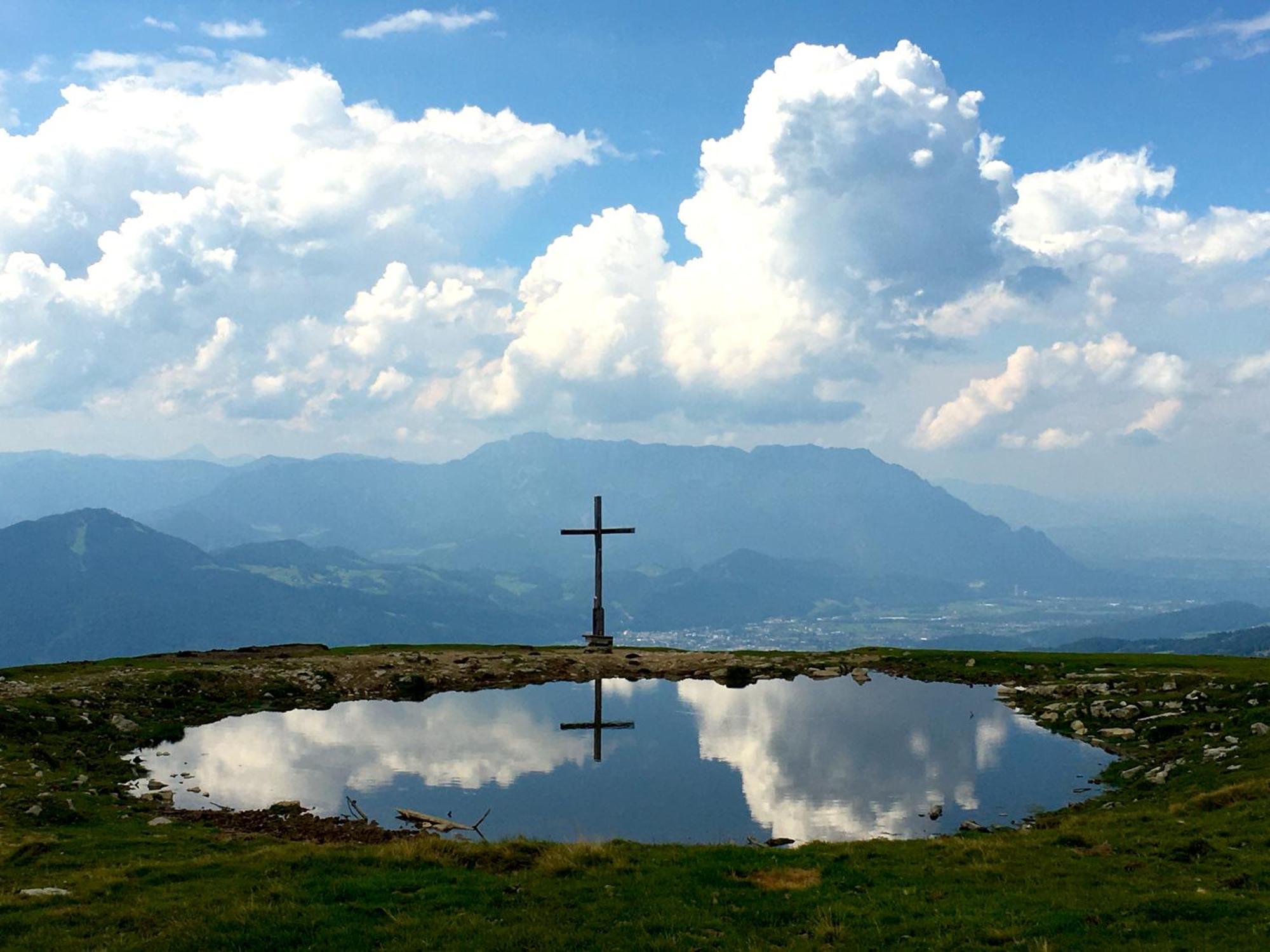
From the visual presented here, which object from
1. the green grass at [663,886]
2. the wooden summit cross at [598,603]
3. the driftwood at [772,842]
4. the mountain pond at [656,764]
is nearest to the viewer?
the green grass at [663,886]

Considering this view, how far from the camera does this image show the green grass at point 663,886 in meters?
16.2

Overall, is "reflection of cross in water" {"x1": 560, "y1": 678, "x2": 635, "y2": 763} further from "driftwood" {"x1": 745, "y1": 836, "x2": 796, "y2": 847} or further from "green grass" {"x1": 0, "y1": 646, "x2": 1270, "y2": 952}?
"green grass" {"x1": 0, "y1": 646, "x2": 1270, "y2": 952}

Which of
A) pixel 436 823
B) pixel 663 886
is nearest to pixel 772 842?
pixel 663 886

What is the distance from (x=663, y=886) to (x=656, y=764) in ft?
49.5

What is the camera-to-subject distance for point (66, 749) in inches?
1399

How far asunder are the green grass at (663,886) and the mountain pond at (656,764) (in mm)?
3327

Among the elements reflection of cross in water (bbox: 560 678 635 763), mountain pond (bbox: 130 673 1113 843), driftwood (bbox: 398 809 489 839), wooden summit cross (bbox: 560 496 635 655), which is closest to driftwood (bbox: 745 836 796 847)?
mountain pond (bbox: 130 673 1113 843)

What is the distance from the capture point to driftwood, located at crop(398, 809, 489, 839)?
1044 inches

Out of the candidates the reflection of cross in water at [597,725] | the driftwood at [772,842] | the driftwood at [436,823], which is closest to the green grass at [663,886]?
the driftwood at [772,842]

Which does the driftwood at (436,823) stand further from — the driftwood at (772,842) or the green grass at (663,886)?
the driftwood at (772,842)

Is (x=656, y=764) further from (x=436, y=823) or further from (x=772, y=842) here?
(x=436, y=823)

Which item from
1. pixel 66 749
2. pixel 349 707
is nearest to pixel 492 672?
pixel 349 707

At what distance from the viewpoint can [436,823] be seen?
27078mm

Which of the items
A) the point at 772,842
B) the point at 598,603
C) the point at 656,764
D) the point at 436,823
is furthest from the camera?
the point at 598,603
